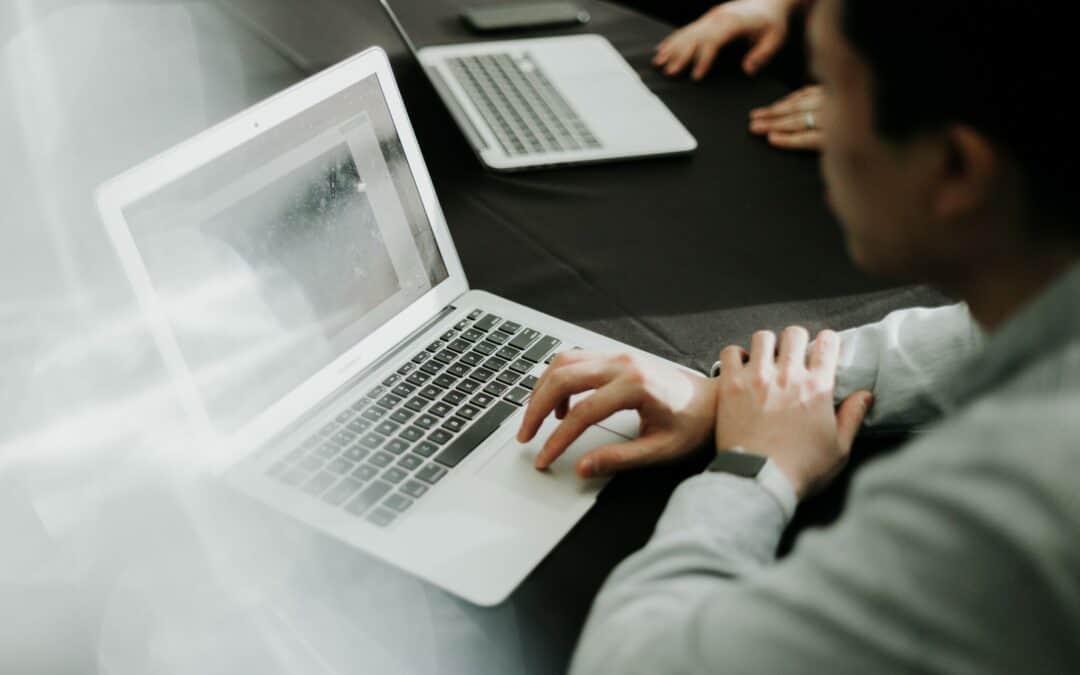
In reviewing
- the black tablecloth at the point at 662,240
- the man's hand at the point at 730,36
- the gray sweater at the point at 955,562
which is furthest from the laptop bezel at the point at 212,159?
the man's hand at the point at 730,36

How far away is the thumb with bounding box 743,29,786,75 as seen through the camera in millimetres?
1539

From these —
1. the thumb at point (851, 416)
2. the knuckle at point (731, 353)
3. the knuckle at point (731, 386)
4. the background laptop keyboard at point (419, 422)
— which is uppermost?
the background laptop keyboard at point (419, 422)

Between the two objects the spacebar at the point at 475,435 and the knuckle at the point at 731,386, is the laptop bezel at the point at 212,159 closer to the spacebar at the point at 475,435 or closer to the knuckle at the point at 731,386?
the spacebar at the point at 475,435

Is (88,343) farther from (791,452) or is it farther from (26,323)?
(791,452)

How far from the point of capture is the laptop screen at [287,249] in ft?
2.68

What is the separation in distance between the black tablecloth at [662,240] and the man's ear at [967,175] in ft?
1.02

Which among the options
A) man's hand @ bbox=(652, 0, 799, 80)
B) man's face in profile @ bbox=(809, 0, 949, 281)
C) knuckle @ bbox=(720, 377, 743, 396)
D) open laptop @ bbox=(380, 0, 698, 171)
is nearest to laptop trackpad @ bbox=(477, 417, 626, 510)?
knuckle @ bbox=(720, 377, 743, 396)

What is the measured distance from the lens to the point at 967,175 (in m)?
0.59

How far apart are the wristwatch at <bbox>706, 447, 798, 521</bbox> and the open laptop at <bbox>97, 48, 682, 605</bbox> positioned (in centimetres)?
11

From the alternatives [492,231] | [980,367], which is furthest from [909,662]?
[492,231]

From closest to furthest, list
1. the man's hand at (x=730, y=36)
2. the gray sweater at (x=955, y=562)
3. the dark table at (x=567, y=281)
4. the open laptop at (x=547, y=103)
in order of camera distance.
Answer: the gray sweater at (x=955, y=562)
the dark table at (x=567, y=281)
the open laptop at (x=547, y=103)
the man's hand at (x=730, y=36)

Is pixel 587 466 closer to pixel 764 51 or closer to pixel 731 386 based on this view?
pixel 731 386

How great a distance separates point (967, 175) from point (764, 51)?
3.32 feet

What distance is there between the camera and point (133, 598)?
83cm
